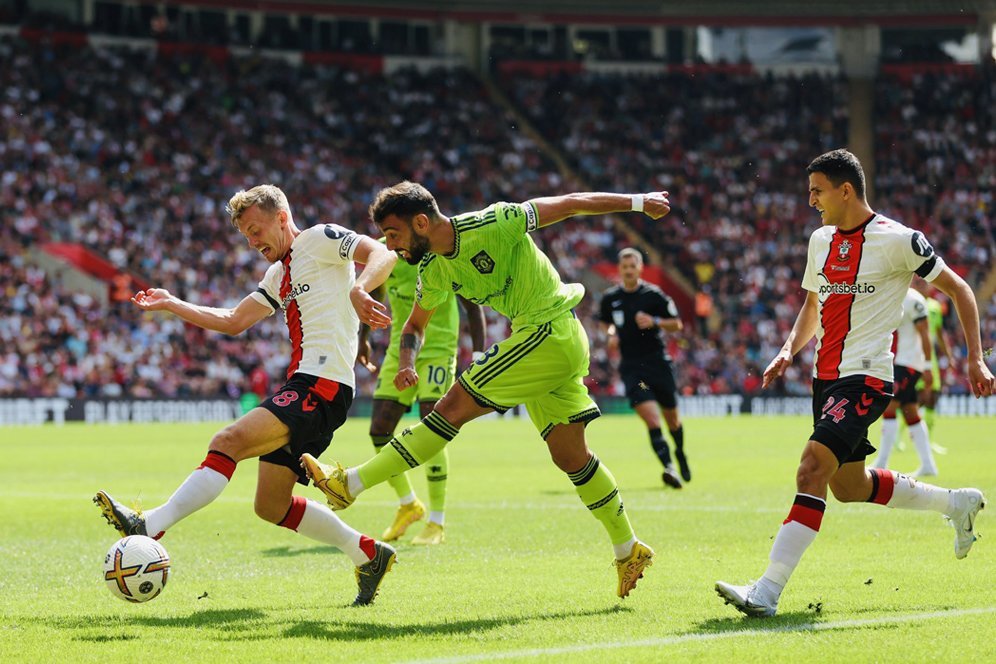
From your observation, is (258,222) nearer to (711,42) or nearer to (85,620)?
(85,620)

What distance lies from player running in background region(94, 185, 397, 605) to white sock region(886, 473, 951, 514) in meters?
2.99

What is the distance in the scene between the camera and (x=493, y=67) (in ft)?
182

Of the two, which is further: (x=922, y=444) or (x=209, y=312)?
(x=922, y=444)

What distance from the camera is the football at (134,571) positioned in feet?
24.3

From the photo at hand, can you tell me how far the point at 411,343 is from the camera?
8984 mm

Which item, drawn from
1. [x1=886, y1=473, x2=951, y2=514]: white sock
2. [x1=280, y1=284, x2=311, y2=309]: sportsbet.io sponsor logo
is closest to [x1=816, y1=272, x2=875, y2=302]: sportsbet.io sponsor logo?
[x1=886, y1=473, x2=951, y2=514]: white sock

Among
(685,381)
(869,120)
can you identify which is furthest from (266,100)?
(869,120)

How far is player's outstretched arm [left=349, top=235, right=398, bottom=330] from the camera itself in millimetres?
7609

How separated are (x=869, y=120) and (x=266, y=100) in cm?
2284

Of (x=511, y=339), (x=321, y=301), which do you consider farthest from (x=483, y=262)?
(x=321, y=301)

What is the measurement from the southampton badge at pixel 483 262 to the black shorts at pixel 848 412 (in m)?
1.99

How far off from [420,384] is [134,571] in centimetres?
491

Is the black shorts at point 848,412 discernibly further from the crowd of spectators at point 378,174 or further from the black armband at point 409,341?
the crowd of spectators at point 378,174

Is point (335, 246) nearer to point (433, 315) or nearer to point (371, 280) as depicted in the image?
point (371, 280)
